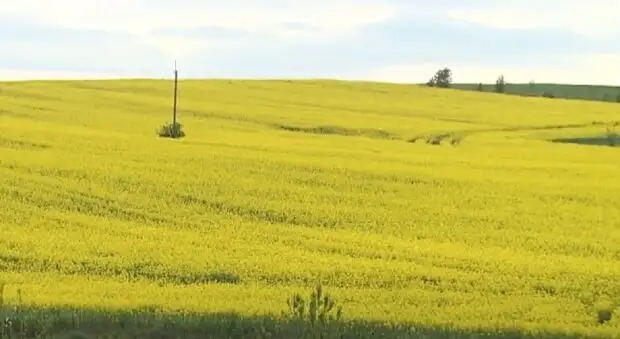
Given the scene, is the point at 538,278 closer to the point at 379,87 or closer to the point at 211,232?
the point at 211,232

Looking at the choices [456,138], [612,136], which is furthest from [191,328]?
[612,136]

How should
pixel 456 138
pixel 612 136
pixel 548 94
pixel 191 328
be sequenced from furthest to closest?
pixel 548 94 → pixel 612 136 → pixel 456 138 → pixel 191 328

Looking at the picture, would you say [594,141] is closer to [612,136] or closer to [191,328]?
[612,136]

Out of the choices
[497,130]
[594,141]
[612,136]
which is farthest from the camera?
[497,130]

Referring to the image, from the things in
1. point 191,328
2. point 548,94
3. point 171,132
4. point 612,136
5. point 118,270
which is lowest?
point 118,270

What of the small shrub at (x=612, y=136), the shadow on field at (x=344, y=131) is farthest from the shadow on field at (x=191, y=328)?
the small shrub at (x=612, y=136)

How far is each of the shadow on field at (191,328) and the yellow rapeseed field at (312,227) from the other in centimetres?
97

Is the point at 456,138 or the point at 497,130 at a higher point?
the point at 497,130

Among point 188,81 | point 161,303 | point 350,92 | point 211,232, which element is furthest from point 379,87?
point 161,303

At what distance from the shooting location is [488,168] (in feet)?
95.8

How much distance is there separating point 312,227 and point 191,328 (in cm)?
967

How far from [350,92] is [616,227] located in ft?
172

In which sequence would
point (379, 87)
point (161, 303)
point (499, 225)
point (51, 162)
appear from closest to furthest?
point (161, 303), point (499, 225), point (51, 162), point (379, 87)

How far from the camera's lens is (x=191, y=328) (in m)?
8.87
